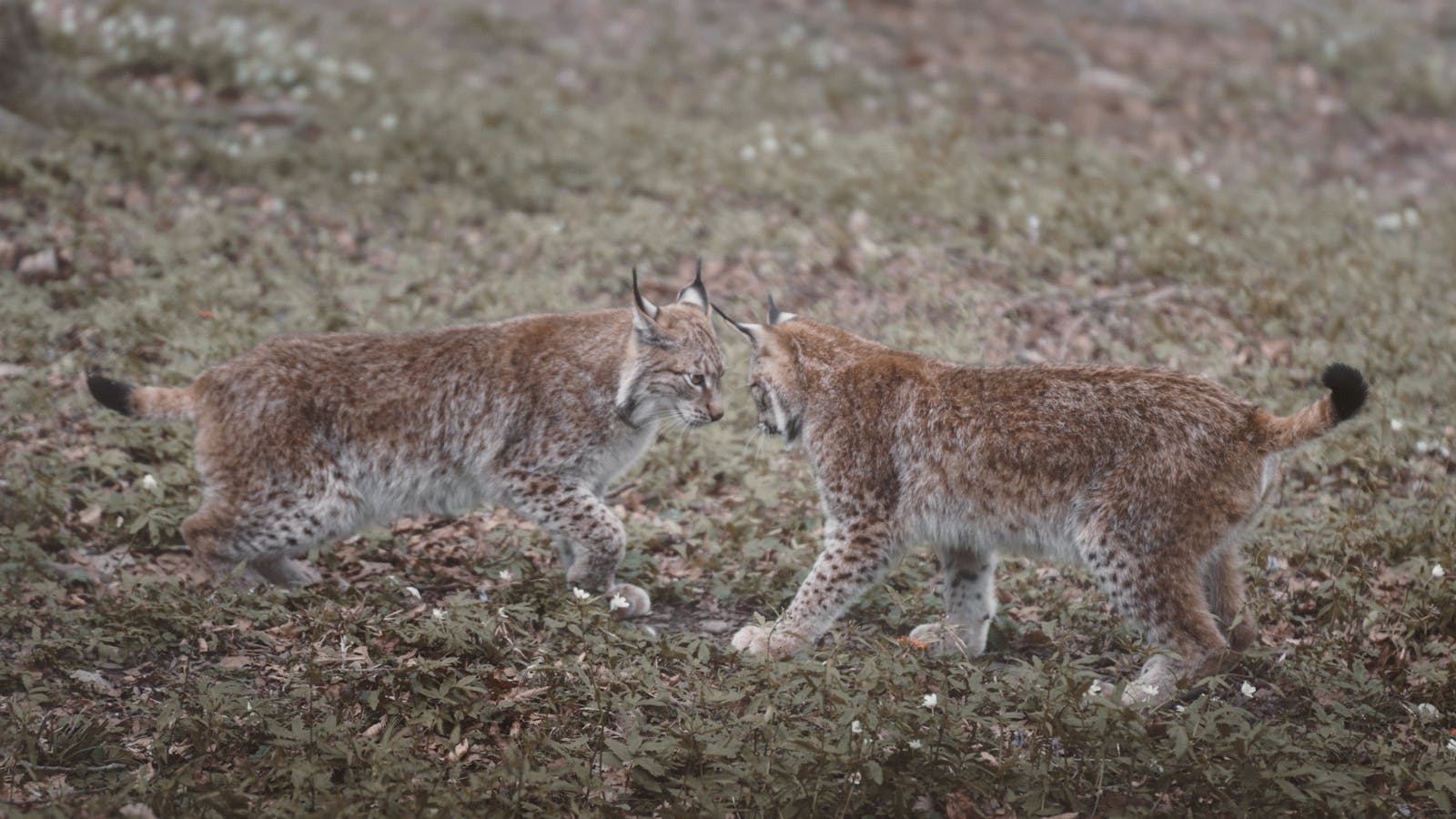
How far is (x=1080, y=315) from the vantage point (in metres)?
8.78

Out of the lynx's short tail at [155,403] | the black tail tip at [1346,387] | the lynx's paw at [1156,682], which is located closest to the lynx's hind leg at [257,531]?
the lynx's short tail at [155,403]

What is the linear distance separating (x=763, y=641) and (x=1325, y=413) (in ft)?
7.64

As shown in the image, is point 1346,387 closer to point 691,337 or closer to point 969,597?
point 969,597

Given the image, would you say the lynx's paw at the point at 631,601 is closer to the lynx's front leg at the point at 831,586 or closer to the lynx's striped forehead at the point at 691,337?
the lynx's front leg at the point at 831,586

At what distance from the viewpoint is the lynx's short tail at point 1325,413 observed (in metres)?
4.84

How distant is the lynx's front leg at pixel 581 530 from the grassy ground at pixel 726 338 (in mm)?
199

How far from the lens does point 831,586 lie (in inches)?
227

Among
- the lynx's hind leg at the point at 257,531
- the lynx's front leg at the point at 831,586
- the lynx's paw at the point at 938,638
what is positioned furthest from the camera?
the lynx's hind leg at the point at 257,531

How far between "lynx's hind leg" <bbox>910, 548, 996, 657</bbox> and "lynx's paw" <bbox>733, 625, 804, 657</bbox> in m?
0.58

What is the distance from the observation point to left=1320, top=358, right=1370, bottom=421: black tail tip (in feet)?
15.9

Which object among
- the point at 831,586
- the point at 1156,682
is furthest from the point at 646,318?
the point at 1156,682

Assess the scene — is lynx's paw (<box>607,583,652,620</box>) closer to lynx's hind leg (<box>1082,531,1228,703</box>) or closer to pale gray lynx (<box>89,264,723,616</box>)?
pale gray lynx (<box>89,264,723,616</box>)

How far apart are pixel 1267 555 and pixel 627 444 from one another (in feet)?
9.79

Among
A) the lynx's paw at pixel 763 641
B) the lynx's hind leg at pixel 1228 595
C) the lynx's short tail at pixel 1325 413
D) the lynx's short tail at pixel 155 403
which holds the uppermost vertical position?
the lynx's short tail at pixel 1325 413
